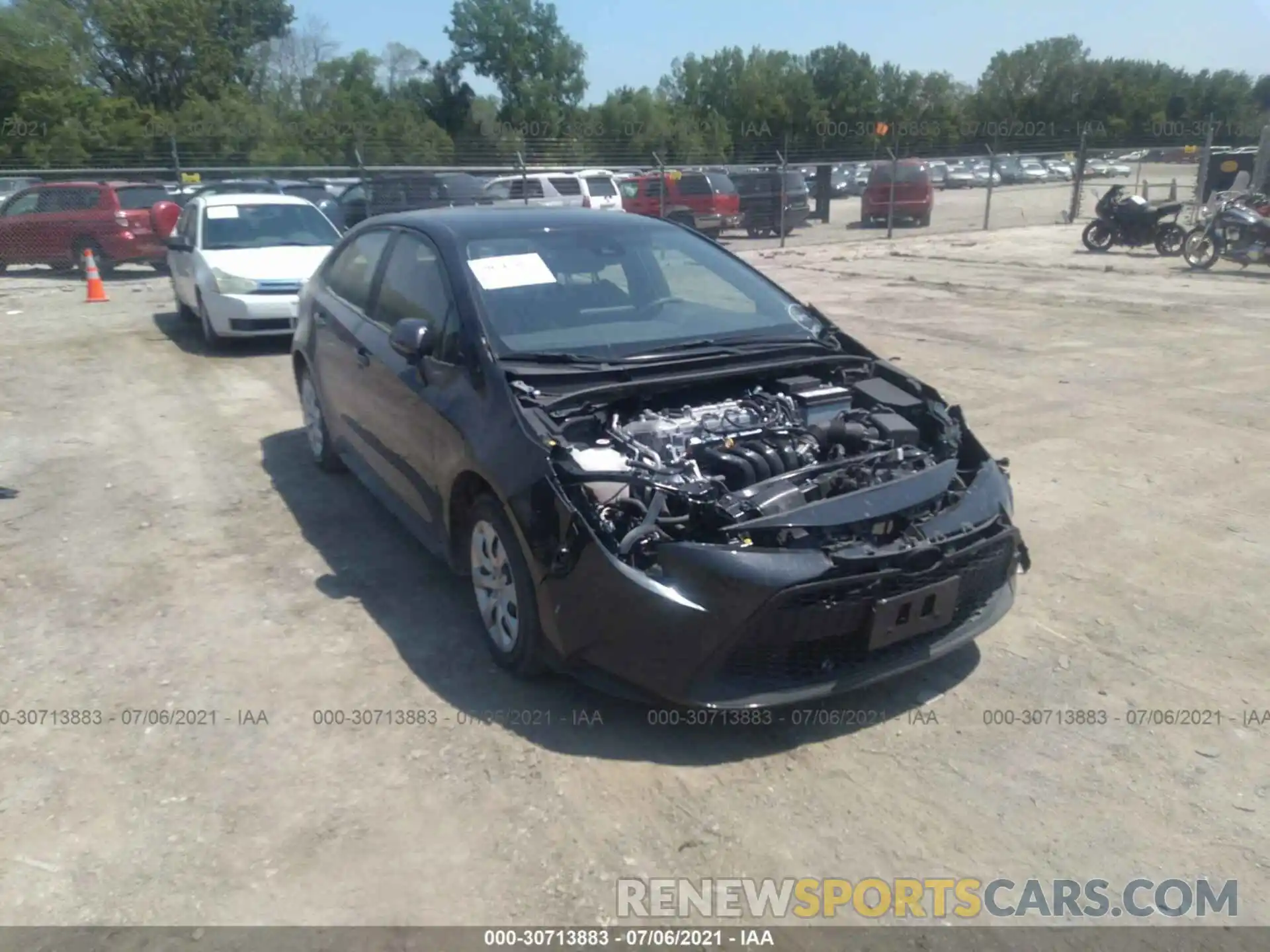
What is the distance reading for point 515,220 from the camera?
16.9 ft

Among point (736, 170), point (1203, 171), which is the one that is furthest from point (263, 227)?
point (1203, 171)

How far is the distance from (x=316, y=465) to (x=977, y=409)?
476 cm

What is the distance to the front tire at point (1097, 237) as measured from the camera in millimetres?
19938

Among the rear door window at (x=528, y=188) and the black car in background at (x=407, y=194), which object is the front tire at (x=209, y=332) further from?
the rear door window at (x=528, y=188)

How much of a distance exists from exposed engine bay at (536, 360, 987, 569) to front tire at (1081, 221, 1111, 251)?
17469 mm

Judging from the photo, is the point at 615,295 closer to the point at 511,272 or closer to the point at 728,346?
the point at 511,272

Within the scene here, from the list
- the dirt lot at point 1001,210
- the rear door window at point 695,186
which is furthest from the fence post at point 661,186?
the dirt lot at point 1001,210

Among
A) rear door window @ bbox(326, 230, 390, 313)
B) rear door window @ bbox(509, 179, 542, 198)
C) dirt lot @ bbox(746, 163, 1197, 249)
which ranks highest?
rear door window @ bbox(326, 230, 390, 313)

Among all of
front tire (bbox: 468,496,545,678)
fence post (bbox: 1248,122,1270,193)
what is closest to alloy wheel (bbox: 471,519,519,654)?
front tire (bbox: 468,496,545,678)

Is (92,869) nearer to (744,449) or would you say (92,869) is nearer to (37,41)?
(744,449)

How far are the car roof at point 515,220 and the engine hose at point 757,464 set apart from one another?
182 cm

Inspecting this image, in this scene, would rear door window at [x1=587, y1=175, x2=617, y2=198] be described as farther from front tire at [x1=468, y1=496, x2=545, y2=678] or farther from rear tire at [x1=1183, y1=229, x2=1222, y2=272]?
front tire at [x1=468, y1=496, x2=545, y2=678]

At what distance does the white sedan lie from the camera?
34.9ft

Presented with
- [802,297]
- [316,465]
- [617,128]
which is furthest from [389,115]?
[316,465]
